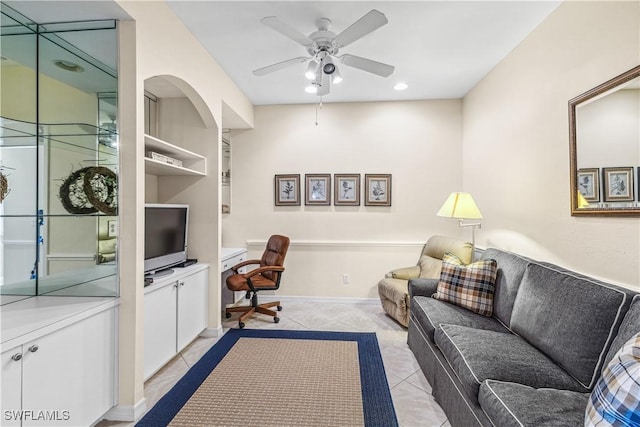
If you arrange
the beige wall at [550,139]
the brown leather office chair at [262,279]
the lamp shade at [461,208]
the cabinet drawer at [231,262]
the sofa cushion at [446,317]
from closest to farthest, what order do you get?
the beige wall at [550,139], the sofa cushion at [446,317], the lamp shade at [461,208], the brown leather office chair at [262,279], the cabinet drawer at [231,262]

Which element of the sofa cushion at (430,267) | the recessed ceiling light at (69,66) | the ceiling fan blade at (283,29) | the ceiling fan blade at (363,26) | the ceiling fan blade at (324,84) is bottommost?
the sofa cushion at (430,267)

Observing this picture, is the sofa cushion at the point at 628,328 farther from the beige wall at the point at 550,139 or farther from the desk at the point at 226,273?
→ the desk at the point at 226,273

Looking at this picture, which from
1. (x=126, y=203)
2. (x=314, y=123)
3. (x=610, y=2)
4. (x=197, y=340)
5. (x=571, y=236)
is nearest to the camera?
(x=610, y=2)

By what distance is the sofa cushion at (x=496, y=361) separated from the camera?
143 centimetres

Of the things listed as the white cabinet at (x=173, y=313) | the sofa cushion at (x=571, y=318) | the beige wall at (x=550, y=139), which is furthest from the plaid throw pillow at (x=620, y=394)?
the white cabinet at (x=173, y=313)

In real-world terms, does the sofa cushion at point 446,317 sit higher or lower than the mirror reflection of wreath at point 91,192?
lower

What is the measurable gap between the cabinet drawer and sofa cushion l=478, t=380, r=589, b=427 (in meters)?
2.74

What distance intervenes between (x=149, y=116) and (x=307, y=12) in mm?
1996

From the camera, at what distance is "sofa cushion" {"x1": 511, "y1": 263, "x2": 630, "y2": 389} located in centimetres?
139

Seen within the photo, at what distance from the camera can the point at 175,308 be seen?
2.52 m

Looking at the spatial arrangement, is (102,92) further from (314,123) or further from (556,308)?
(556,308)

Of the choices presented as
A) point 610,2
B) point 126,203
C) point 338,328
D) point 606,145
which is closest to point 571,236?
point 606,145

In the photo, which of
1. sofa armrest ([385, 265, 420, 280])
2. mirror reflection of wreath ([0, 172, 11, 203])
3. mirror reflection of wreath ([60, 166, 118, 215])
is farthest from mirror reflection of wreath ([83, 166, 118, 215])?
sofa armrest ([385, 265, 420, 280])

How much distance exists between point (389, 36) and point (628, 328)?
2.49m
